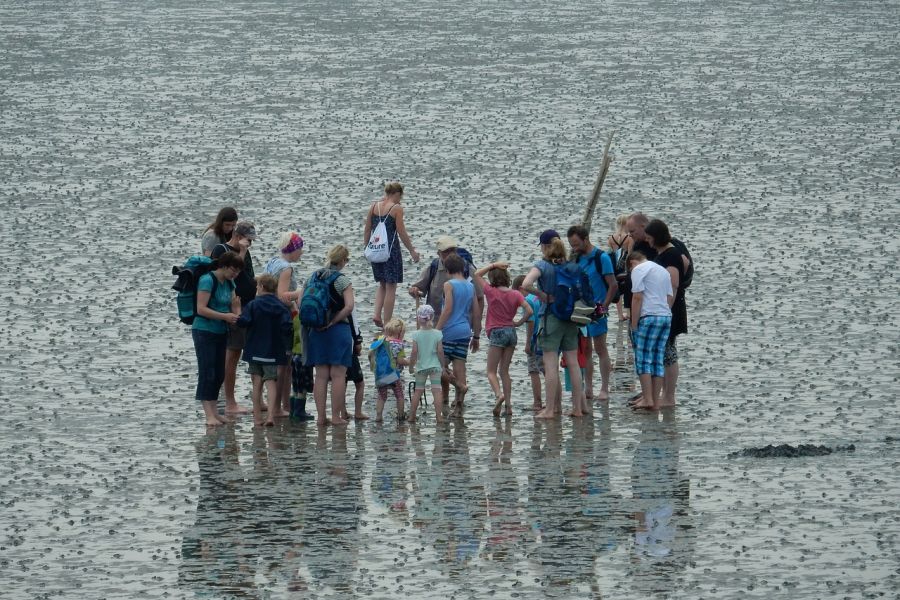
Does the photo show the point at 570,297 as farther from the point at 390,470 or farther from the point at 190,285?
the point at 190,285

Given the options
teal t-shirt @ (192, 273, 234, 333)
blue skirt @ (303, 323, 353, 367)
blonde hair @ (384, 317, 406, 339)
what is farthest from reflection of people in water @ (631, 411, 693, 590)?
teal t-shirt @ (192, 273, 234, 333)

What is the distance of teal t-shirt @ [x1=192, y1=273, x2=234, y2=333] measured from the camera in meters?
15.4

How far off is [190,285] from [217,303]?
0.98ft

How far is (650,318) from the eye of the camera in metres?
15.6

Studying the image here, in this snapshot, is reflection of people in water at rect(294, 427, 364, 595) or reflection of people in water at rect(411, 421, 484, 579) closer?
reflection of people in water at rect(294, 427, 364, 595)

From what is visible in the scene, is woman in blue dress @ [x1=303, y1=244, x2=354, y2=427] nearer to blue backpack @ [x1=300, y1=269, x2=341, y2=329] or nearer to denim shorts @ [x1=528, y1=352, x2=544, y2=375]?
blue backpack @ [x1=300, y1=269, x2=341, y2=329]

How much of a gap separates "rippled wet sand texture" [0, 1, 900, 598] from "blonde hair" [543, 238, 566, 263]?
4.99 feet

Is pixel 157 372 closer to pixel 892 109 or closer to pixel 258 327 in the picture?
pixel 258 327

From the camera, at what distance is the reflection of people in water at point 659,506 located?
11.2 meters

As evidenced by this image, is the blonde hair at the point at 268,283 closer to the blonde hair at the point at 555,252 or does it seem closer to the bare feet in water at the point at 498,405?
the bare feet in water at the point at 498,405

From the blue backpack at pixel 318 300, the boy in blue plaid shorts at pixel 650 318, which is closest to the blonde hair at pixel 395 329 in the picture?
the blue backpack at pixel 318 300

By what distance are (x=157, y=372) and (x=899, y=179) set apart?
14510mm

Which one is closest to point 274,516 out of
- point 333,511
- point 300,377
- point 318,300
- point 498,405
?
point 333,511

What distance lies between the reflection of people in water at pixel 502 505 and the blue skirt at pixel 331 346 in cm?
157
